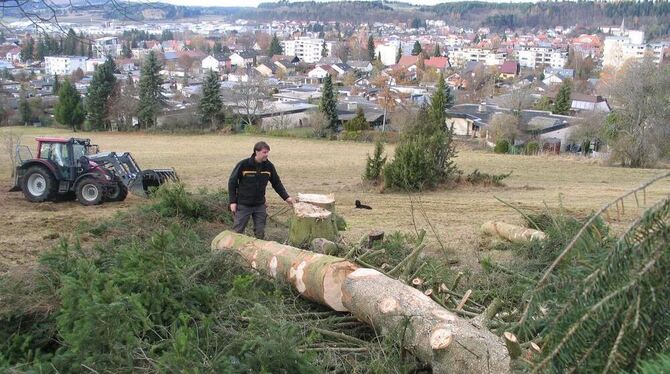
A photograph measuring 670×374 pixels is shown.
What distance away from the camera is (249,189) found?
7.33 meters

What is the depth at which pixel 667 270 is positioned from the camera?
151 centimetres

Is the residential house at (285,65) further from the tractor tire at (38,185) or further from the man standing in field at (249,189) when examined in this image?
the man standing in field at (249,189)

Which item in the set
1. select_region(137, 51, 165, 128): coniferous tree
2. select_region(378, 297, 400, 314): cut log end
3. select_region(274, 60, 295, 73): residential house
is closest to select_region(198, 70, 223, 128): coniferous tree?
select_region(137, 51, 165, 128): coniferous tree

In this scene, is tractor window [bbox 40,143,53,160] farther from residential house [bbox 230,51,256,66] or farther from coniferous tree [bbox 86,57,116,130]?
residential house [bbox 230,51,256,66]

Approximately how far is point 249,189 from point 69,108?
130 feet

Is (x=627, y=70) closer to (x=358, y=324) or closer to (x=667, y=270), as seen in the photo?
(x=358, y=324)

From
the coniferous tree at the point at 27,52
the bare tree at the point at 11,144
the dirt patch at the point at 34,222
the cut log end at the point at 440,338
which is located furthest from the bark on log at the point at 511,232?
the coniferous tree at the point at 27,52

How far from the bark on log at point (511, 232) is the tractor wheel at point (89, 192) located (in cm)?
793

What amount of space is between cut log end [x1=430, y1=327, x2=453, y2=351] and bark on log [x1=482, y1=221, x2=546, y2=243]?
4.60 meters

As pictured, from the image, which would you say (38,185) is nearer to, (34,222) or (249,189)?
(34,222)

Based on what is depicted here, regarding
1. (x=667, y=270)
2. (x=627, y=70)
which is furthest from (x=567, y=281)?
(x=627, y=70)

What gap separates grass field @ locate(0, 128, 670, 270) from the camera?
1034cm

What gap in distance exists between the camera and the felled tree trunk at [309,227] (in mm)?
6906

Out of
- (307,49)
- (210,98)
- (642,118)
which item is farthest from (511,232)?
(307,49)
